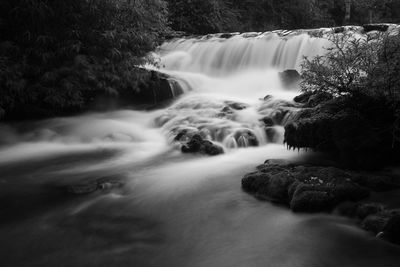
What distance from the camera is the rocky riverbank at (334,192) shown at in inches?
164

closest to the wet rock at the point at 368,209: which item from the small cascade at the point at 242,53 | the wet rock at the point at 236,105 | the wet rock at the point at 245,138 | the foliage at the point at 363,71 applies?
the foliage at the point at 363,71

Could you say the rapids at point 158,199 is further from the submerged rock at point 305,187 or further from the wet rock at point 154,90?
the wet rock at point 154,90

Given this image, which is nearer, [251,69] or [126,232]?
[126,232]

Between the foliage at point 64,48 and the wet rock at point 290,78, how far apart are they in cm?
405

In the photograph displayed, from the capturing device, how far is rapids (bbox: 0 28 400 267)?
157 inches

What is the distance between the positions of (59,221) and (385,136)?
4503mm

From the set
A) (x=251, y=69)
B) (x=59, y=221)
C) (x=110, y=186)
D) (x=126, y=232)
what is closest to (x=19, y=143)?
(x=110, y=186)

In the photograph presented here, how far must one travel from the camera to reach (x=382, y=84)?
5.14 metres

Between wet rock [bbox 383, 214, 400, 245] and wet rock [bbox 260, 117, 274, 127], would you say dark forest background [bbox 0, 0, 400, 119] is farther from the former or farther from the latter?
wet rock [bbox 383, 214, 400, 245]

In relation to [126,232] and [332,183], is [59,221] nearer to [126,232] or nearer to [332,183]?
[126,232]

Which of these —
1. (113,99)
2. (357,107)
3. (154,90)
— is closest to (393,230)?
(357,107)

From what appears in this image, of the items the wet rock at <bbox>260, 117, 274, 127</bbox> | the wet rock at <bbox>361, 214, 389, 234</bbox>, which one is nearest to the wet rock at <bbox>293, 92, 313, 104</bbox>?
the wet rock at <bbox>260, 117, 274, 127</bbox>

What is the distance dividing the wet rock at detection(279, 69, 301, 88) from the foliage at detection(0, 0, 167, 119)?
4.05 meters

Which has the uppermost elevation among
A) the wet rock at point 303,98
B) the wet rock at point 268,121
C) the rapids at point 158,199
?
the wet rock at point 303,98
